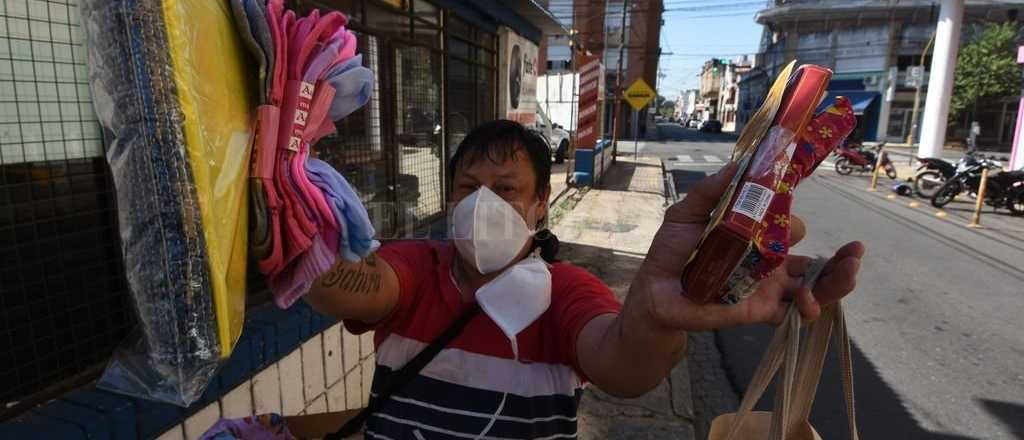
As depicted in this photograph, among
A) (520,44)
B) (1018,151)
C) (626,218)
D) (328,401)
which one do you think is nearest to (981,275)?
(626,218)

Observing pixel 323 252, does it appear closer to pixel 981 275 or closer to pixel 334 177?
pixel 334 177

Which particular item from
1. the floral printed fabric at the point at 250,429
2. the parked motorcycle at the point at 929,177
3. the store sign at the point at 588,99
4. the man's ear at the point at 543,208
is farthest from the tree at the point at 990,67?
the floral printed fabric at the point at 250,429

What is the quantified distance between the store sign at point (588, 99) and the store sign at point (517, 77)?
16.3 ft

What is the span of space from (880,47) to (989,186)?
1115 inches

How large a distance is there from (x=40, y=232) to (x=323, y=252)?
1289 mm

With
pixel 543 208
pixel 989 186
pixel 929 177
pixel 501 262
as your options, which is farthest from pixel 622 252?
pixel 929 177

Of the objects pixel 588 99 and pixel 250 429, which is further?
pixel 588 99

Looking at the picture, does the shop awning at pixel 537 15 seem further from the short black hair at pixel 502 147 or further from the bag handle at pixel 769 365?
the bag handle at pixel 769 365

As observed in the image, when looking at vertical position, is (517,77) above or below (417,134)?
above

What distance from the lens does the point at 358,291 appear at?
1.20 metres

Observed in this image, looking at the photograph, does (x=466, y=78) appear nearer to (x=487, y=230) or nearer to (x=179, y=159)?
(x=487, y=230)

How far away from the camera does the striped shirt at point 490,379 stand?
1.23m

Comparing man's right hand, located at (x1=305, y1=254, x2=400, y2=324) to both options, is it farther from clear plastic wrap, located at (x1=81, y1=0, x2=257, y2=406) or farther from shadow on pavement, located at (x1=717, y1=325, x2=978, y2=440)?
shadow on pavement, located at (x1=717, y1=325, x2=978, y2=440)

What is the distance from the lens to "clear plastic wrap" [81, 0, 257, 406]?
2.23 feet
